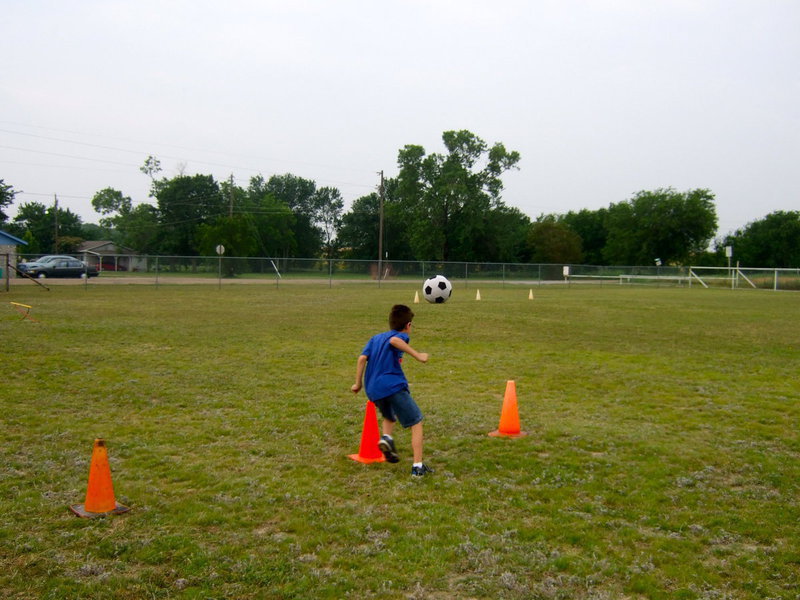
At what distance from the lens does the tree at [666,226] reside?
76.6 meters

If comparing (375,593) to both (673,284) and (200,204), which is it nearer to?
(673,284)

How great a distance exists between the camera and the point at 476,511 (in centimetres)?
472

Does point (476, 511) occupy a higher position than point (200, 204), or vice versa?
point (200, 204)

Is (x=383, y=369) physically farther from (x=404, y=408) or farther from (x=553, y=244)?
(x=553, y=244)

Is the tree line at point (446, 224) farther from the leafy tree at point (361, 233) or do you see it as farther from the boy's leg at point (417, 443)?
the boy's leg at point (417, 443)

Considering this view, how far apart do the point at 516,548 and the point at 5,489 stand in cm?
386

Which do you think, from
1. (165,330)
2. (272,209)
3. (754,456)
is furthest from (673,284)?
(272,209)

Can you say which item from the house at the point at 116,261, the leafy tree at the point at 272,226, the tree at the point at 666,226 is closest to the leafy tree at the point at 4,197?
the house at the point at 116,261

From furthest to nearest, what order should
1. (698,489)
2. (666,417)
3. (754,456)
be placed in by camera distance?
(666,417) < (754,456) < (698,489)

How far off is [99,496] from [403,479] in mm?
2311

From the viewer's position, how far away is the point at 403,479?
17.9 feet

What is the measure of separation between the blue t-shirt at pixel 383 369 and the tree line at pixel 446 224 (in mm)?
54961

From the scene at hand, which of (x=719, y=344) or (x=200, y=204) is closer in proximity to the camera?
(x=719, y=344)

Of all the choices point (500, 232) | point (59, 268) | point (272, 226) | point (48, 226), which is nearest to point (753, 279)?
point (500, 232)
